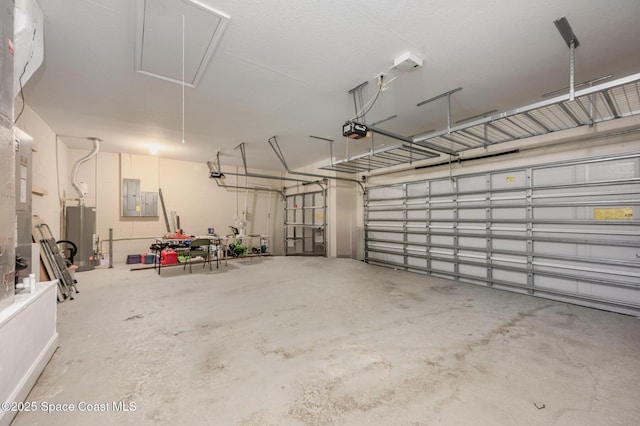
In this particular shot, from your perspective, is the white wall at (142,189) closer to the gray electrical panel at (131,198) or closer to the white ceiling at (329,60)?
the gray electrical panel at (131,198)

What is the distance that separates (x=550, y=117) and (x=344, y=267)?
4.55 meters

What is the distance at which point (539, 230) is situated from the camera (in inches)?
160

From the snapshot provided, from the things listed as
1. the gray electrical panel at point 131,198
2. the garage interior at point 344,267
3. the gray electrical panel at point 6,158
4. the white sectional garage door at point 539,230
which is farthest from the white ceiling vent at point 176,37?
the gray electrical panel at point 131,198

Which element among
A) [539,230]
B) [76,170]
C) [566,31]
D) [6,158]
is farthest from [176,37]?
[76,170]

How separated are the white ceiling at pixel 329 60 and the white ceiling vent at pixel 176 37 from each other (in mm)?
64

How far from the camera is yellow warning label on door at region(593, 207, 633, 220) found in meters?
3.33

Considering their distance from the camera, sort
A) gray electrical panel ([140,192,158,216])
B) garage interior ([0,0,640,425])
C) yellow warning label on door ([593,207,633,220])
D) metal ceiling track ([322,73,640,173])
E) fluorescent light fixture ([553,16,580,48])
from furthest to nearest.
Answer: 1. gray electrical panel ([140,192,158,216])
2. yellow warning label on door ([593,207,633,220])
3. metal ceiling track ([322,73,640,173])
4. fluorescent light fixture ([553,16,580,48])
5. garage interior ([0,0,640,425])

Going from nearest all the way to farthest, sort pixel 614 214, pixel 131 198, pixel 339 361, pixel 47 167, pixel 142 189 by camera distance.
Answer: pixel 339 361 < pixel 614 214 < pixel 47 167 < pixel 131 198 < pixel 142 189

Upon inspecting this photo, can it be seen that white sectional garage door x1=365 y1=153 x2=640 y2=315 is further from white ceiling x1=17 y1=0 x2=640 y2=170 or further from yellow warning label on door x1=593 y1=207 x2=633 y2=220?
white ceiling x1=17 y1=0 x2=640 y2=170

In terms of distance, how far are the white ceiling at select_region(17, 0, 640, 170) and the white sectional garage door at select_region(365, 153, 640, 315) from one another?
1.35m

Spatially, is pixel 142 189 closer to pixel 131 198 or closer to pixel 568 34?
pixel 131 198

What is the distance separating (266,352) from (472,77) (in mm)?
→ 3598

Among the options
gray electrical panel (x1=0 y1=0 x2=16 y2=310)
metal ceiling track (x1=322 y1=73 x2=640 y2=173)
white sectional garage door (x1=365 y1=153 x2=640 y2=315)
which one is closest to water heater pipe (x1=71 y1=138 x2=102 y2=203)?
gray electrical panel (x1=0 y1=0 x2=16 y2=310)

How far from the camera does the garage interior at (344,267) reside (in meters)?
1.70
